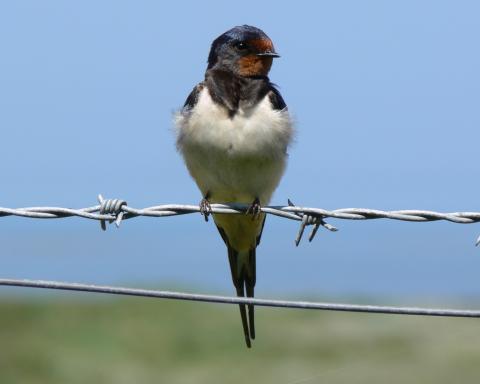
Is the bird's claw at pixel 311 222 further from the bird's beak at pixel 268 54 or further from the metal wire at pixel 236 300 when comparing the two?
the bird's beak at pixel 268 54

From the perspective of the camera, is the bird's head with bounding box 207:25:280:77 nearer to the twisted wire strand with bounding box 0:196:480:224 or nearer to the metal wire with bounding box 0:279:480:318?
the twisted wire strand with bounding box 0:196:480:224

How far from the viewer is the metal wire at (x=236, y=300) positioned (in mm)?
3018

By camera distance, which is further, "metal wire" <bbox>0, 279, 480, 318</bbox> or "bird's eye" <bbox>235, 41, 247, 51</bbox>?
"bird's eye" <bbox>235, 41, 247, 51</bbox>

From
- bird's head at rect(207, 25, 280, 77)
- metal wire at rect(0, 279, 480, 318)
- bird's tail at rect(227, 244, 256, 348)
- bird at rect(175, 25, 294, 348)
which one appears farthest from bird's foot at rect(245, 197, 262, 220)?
metal wire at rect(0, 279, 480, 318)

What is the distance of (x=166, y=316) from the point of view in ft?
38.7

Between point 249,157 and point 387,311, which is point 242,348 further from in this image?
point 387,311

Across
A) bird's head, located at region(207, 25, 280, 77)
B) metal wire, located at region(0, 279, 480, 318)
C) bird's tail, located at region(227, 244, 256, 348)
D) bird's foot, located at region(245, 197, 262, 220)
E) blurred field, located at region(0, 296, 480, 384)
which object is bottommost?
blurred field, located at region(0, 296, 480, 384)

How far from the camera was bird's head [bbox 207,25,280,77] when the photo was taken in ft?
15.7

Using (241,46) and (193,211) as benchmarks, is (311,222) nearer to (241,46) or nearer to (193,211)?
(193,211)

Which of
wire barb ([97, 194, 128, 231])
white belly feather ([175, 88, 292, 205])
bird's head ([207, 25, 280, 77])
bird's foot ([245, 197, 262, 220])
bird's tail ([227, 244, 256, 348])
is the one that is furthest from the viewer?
bird's head ([207, 25, 280, 77])

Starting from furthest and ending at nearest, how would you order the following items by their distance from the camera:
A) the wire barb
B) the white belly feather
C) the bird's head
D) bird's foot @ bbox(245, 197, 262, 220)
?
the bird's head
the white belly feather
bird's foot @ bbox(245, 197, 262, 220)
the wire barb

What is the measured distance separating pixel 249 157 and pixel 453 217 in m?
1.39

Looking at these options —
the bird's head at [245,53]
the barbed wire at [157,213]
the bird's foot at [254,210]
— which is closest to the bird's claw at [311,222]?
the barbed wire at [157,213]

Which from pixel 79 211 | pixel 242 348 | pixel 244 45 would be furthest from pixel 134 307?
pixel 79 211
